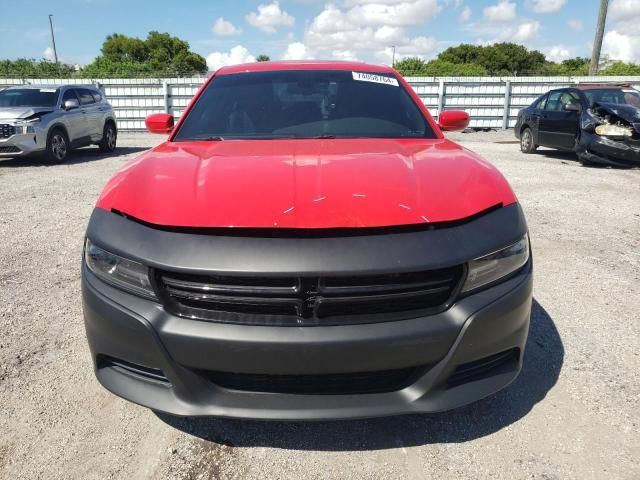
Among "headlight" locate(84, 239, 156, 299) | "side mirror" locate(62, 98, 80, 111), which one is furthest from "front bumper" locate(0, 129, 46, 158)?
"headlight" locate(84, 239, 156, 299)

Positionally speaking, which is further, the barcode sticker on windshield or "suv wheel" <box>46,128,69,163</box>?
"suv wheel" <box>46,128,69,163</box>

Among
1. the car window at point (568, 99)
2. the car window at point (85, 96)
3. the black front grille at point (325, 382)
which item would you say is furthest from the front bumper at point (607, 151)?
the car window at point (85, 96)

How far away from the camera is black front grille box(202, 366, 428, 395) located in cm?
166

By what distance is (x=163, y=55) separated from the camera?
6531 cm

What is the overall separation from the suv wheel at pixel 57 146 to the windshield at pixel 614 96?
10.8 meters

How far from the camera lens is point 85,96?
11398 millimetres

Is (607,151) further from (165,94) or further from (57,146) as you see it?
(165,94)

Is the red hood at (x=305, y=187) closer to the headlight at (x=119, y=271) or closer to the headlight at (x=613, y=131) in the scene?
the headlight at (x=119, y=271)

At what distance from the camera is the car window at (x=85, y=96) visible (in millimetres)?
11195

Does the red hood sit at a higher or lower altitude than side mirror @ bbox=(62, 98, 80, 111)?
lower

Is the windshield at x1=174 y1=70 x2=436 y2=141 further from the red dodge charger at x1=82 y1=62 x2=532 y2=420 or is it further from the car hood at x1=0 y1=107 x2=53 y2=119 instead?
the car hood at x1=0 y1=107 x2=53 y2=119

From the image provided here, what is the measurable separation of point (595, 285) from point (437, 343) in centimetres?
270

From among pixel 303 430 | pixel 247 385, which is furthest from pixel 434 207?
pixel 303 430

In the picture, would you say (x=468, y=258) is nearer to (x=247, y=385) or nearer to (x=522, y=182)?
(x=247, y=385)
